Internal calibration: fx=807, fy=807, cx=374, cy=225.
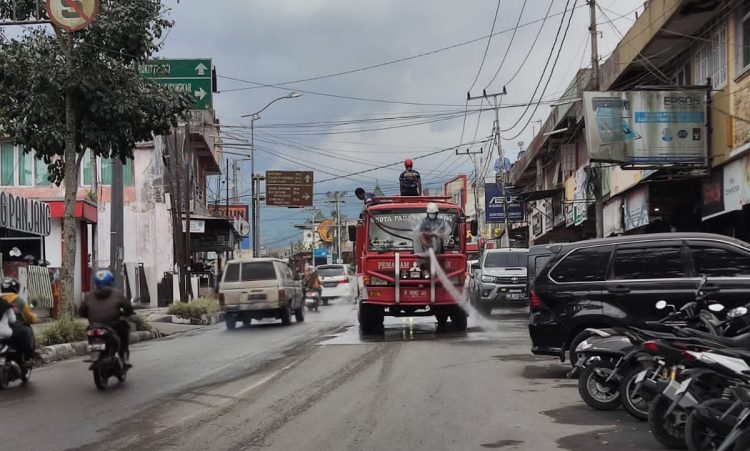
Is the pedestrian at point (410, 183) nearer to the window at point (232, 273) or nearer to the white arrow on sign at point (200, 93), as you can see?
the white arrow on sign at point (200, 93)

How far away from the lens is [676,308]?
9.88m

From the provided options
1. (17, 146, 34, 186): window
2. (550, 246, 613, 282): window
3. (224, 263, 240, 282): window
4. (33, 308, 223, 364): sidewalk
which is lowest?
(33, 308, 223, 364): sidewalk

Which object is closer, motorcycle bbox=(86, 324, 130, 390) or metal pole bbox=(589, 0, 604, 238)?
motorcycle bbox=(86, 324, 130, 390)

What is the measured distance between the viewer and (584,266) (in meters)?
10.5

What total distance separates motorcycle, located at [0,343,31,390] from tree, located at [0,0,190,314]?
655cm

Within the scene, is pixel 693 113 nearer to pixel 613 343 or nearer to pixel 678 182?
pixel 678 182

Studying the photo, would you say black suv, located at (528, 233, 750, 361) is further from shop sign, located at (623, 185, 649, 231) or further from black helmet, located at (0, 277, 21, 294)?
shop sign, located at (623, 185, 649, 231)

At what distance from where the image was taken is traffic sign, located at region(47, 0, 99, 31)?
50.5ft

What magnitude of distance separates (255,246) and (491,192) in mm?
15583

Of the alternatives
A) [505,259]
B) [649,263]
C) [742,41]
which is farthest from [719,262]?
[505,259]

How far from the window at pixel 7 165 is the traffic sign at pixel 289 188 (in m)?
15.2

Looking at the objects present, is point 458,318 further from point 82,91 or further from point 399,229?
point 82,91

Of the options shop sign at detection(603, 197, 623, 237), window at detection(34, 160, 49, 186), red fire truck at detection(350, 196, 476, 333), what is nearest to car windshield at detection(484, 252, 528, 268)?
shop sign at detection(603, 197, 623, 237)

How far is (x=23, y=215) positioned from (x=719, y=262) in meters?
19.9
